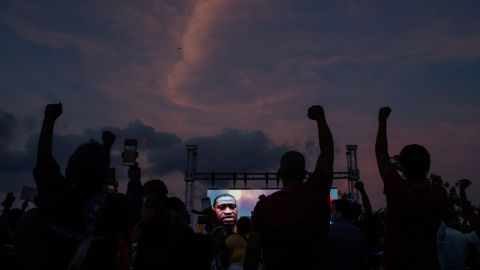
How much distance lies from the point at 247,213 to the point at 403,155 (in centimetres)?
2246

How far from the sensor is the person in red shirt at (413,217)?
2.88 metres

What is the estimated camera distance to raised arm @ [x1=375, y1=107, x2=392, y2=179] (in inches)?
125

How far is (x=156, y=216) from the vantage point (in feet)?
16.1

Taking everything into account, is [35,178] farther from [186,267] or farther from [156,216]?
[156,216]

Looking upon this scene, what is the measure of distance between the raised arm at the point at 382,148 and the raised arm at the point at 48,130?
8.67 feet

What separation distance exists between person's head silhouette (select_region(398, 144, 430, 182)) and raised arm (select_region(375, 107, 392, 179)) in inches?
5.7

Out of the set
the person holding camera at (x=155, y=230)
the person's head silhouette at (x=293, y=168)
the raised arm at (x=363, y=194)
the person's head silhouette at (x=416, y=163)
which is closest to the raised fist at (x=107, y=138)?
the person's head silhouette at (x=293, y=168)

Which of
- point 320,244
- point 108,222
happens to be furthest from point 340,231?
point 108,222

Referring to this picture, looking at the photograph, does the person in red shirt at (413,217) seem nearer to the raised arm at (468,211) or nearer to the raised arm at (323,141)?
the raised arm at (323,141)

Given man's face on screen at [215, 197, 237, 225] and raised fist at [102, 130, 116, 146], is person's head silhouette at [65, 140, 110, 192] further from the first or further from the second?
man's face on screen at [215, 197, 237, 225]

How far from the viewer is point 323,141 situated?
2.89 metres

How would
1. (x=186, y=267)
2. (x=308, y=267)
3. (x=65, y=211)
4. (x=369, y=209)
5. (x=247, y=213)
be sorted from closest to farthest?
(x=65, y=211)
(x=308, y=267)
(x=186, y=267)
(x=369, y=209)
(x=247, y=213)

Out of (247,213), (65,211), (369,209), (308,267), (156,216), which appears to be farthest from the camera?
(247,213)

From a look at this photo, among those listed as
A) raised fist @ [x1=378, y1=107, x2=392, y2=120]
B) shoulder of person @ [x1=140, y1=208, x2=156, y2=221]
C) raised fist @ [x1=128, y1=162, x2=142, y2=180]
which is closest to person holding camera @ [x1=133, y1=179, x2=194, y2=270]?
shoulder of person @ [x1=140, y1=208, x2=156, y2=221]
